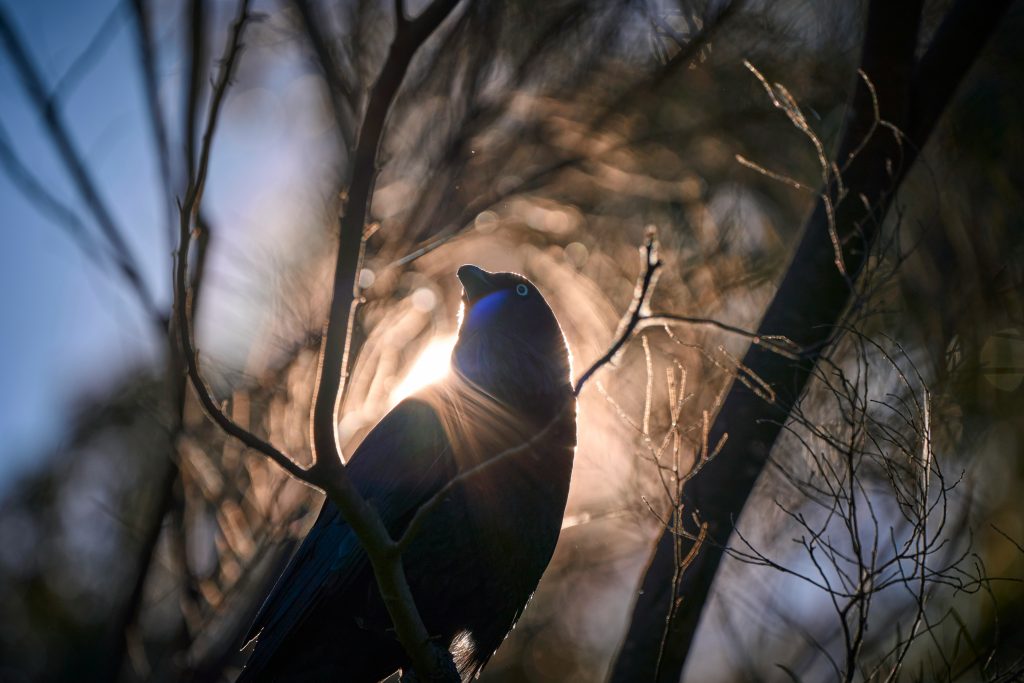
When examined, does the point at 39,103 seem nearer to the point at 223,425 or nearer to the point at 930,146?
the point at 223,425

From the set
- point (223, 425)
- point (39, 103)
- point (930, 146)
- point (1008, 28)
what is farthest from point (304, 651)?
point (1008, 28)

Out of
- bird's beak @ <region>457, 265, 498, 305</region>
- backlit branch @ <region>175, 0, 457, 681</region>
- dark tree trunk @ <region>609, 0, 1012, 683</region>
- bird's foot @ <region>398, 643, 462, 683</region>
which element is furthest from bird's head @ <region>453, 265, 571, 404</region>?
backlit branch @ <region>175, 0, 457, 681</region>

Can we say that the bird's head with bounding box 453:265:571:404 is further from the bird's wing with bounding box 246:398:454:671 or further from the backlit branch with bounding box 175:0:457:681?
the backlit branch with bounding box 175:0:457:681

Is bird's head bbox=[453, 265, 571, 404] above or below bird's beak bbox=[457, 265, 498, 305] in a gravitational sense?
below

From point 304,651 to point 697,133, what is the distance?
3.22m

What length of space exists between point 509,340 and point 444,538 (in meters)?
0.83

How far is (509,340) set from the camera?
134 inches

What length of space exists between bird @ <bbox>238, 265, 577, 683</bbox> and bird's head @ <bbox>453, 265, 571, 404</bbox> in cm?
1

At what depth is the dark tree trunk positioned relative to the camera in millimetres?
2898

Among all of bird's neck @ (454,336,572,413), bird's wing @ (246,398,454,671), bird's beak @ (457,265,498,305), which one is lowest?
bird's wing @ (246,398,454,671)

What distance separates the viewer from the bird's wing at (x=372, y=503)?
285 centimetres

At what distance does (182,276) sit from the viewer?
5.73ft

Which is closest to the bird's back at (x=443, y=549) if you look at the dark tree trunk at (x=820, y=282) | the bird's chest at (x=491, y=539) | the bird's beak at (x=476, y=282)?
the bird's chest at (x=491, y=539)

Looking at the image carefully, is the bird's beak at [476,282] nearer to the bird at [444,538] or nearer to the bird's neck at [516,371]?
the bird's neck at [516,371]
